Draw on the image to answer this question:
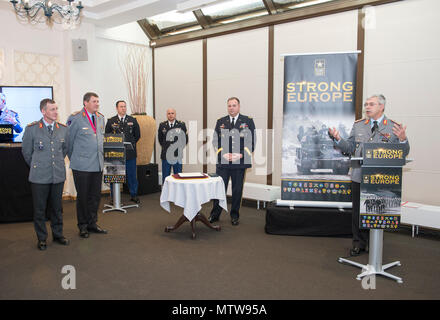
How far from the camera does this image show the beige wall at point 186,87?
23.4ft

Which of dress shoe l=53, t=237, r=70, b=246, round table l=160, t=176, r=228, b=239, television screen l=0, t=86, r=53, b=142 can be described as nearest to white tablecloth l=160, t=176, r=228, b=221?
round table l=160, t=176, r=228, b=239

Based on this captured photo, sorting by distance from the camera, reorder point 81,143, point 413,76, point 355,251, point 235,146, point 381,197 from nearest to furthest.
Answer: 1. point 381,197
2. point 355,251
3. point 81,143
4. point 413,76
5. point 235,146

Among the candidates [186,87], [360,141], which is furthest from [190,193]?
[186,87]

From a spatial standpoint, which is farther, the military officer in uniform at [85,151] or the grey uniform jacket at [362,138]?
the military officer in uniform at [85,151]

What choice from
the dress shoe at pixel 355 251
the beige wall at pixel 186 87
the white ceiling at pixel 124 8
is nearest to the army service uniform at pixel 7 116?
the white ceiling at pixel 124 8

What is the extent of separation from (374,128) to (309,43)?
2611 millimetres

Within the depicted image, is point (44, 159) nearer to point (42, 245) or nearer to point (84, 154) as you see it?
point (84, 154)

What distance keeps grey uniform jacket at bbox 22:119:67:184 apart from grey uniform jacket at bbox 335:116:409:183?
9.59 feet

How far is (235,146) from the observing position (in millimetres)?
4871

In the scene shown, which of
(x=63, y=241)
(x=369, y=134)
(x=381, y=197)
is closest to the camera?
(x=381, y=197)

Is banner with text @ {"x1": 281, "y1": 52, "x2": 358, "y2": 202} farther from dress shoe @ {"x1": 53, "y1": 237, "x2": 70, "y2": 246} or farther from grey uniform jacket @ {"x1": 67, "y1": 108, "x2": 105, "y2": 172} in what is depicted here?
dress shoe @ {"x1": 53, "y1": 237, "x2": 70, "y2": 246}

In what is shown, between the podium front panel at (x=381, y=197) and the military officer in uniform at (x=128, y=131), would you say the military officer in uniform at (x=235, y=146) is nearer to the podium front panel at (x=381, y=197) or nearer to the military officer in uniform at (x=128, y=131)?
the military officer in uniform at (x=128, y=131)

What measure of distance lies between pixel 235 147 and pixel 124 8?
322 cm

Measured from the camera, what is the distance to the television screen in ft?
17.6
